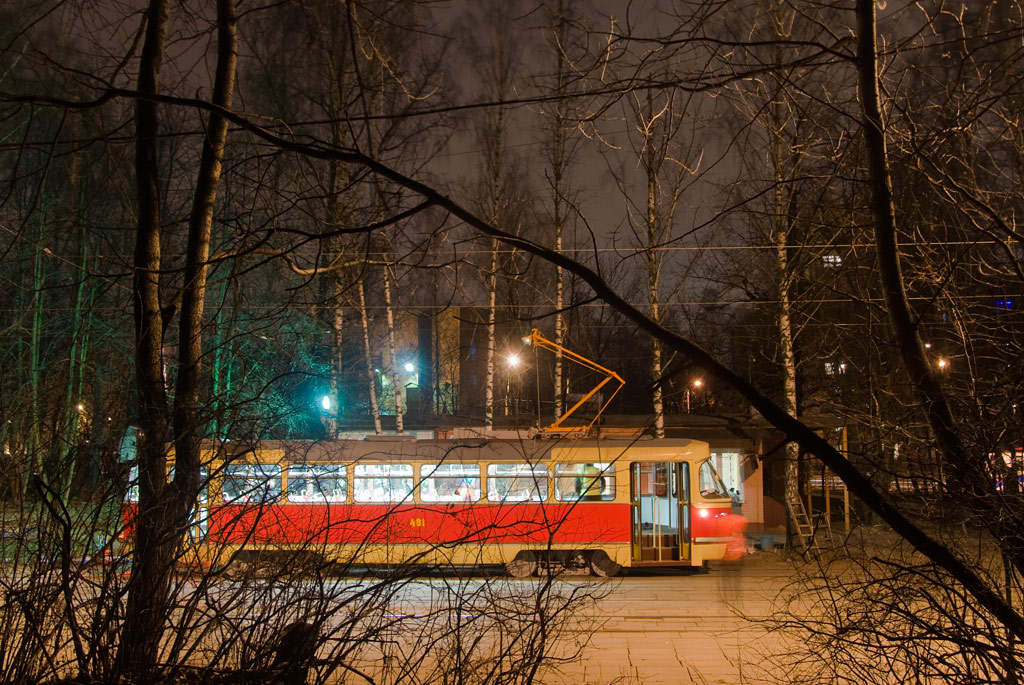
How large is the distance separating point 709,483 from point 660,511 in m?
1.11

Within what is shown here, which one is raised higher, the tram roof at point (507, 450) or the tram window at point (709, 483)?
the tram roof at point (507, 450)

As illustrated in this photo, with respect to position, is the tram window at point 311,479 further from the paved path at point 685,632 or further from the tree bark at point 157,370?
the paved path at point 685,632

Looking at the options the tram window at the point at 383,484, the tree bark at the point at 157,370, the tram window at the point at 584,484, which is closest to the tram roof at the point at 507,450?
the tram window at the point at 584,484

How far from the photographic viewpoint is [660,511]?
48.7 feet

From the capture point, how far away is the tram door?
14500 mm

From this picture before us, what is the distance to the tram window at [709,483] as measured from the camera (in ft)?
48.5

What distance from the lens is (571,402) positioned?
19.2 m

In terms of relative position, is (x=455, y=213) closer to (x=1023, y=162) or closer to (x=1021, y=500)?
(x=1021, y=500)

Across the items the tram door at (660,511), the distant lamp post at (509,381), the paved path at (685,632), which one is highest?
the distant lamp post at (509,381)

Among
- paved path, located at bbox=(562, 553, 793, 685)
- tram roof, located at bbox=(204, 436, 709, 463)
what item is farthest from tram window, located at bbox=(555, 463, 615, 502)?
paved path, located at bbox=(562, 553, 793, 685)

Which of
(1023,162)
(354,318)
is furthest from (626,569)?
(354,318)

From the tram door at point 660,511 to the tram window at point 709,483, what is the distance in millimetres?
293

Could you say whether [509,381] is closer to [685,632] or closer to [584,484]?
[584,484]

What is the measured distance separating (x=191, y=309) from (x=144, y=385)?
742mm
